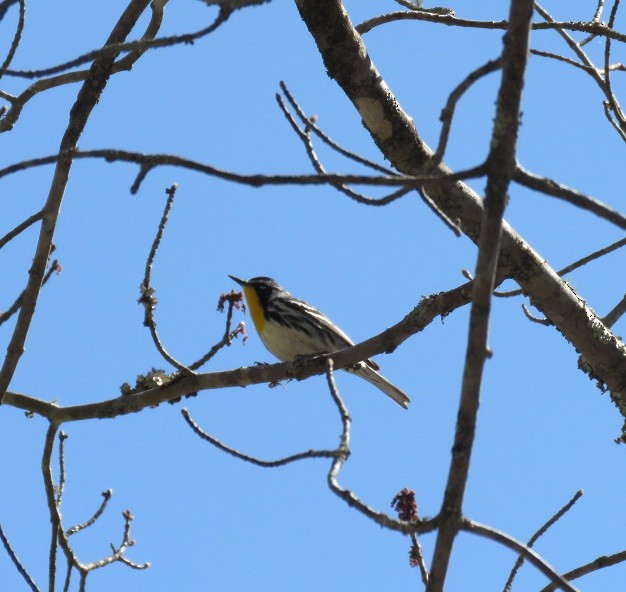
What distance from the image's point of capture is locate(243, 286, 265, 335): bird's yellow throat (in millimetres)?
8047

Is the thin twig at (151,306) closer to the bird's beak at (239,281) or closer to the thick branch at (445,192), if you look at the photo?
the thick branch at (445,192)

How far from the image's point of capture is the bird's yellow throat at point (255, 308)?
26.4ft

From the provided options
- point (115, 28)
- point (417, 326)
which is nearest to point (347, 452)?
point (417, 326)

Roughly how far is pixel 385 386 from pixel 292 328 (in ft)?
2.82

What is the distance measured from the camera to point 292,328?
7758 millimetres

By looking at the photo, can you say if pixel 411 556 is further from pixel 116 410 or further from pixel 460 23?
pixel 460 23

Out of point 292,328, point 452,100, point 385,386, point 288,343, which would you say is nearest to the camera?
point 452,100

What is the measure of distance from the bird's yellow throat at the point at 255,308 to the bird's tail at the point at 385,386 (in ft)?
3.34

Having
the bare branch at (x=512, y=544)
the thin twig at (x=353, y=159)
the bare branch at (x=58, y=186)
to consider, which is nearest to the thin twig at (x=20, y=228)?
the bare branch at (x=58, y=186)

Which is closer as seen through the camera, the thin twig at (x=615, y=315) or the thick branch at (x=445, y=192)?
the thick branch at (x=445, y=192)

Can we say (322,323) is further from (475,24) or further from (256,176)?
(256,176)

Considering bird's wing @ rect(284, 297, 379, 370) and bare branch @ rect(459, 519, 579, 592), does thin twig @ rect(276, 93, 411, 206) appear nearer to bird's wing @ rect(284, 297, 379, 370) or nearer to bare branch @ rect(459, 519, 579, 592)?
bare branch @ rect(459, 519, 579, 592)

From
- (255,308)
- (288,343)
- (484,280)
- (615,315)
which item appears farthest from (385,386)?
(484,280)

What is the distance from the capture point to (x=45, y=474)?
4777 mm
